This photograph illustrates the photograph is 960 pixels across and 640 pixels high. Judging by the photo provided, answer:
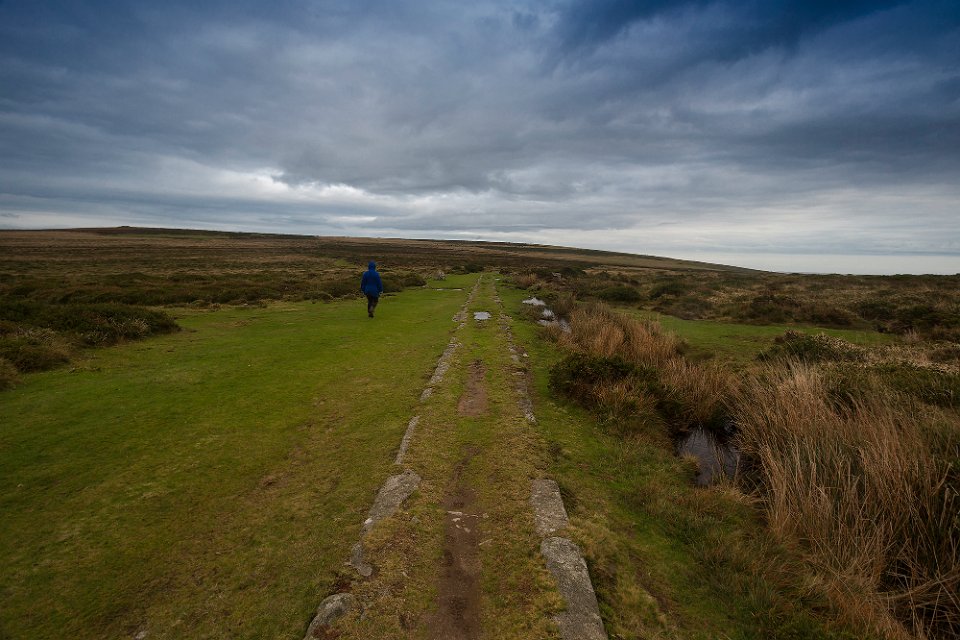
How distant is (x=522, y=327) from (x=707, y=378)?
8891 millimetres

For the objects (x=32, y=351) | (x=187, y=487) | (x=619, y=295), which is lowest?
(x=187, y=487)

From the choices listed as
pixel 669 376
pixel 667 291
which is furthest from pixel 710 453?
pixel 667 291

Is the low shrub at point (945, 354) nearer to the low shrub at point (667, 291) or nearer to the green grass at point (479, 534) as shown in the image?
the green grass at point (479, 534)

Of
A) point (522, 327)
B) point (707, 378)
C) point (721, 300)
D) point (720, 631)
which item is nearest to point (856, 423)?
point (707, 378)

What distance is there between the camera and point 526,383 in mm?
10375

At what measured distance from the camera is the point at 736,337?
16359 mm

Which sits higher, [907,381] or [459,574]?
[907,381]

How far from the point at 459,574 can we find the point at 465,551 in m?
0.33

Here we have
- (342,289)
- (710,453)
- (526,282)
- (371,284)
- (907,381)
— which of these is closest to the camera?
(907,381)

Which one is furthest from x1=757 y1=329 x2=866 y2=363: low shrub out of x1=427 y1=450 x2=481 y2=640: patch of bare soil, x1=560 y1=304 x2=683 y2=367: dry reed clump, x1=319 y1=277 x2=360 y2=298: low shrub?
x1=319 y1=277 x2=360 y2=298: low shrub

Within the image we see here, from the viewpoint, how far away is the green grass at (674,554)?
3615mm

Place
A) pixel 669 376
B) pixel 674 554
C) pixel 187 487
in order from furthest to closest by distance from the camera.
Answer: pixel 669 376
pixel 187 487
pixel 674 554

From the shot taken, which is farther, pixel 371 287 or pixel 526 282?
pixel 526 282

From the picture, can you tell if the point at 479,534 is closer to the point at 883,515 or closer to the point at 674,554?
the point at 674,554
